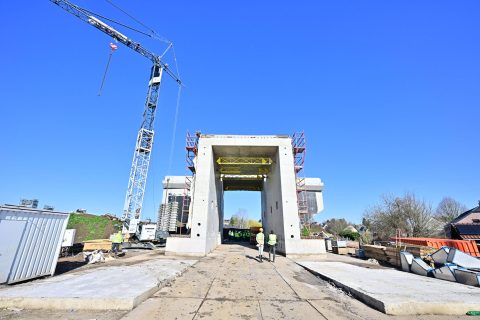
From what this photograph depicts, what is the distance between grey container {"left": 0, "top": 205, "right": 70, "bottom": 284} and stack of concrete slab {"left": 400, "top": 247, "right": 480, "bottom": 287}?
48.7ft

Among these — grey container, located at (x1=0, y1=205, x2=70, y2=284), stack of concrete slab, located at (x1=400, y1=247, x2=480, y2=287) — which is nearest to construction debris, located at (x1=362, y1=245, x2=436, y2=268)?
stack of concrete slab, located at (x1=400, y1=247, x2=480, y2=287)

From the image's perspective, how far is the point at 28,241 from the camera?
7605 millimetres

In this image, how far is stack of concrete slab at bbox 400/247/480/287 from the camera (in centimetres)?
779

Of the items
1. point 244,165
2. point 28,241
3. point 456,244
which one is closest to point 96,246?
point 28,241

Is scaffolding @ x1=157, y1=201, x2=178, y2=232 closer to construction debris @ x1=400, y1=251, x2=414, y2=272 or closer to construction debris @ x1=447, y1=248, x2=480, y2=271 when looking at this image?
construction debris @ x1=400, y1=251, x2=414, y2=272

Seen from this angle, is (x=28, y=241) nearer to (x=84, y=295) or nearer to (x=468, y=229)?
(x=84, y=295)

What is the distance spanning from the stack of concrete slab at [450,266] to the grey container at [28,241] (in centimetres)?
1485

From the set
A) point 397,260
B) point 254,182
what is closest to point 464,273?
point 397,260

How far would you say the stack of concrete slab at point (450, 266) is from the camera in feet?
25.5

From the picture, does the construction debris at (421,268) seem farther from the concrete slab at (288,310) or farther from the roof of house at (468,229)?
the roof of house at (468,229)

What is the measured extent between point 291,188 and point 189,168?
8.39 meters

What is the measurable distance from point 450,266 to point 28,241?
15714 mm

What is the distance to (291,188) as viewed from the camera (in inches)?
649

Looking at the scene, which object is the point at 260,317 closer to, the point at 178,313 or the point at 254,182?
the point at 178,313
